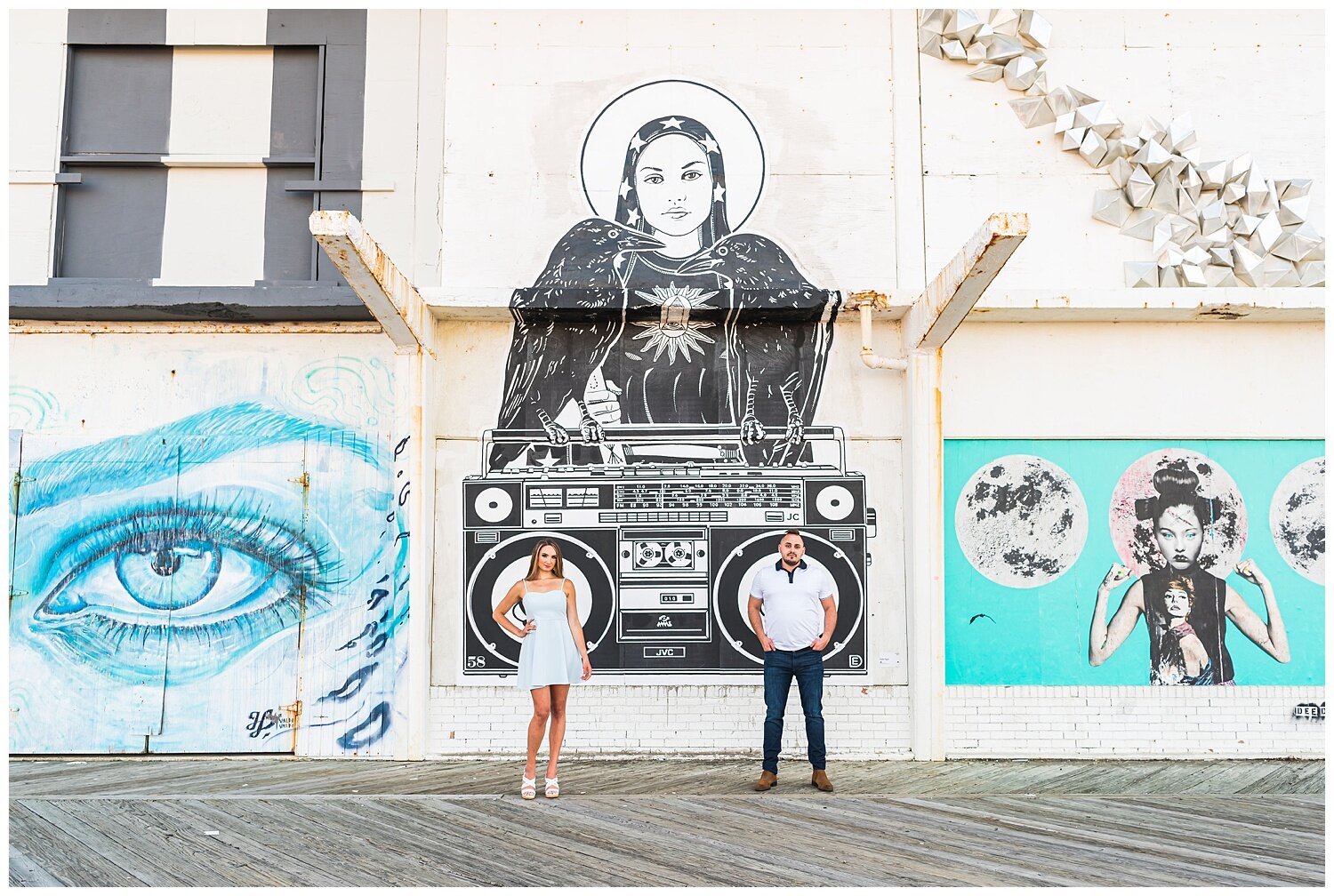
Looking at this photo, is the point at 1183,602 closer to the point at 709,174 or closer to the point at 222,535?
the point at 709,174

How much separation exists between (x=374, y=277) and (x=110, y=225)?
9.69 ft

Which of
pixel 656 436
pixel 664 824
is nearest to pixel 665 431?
pixel 656 436

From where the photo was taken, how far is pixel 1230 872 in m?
4.80

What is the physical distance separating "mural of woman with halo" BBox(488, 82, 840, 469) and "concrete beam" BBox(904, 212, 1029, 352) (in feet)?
2.25

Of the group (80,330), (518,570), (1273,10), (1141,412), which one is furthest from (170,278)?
(1273,10)

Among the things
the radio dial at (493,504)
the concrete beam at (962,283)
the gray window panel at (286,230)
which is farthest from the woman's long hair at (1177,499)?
the gray window panel at (286,230)

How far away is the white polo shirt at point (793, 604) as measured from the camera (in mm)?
6543

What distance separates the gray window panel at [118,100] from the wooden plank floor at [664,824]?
4.78 meters

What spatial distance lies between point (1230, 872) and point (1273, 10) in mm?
6931

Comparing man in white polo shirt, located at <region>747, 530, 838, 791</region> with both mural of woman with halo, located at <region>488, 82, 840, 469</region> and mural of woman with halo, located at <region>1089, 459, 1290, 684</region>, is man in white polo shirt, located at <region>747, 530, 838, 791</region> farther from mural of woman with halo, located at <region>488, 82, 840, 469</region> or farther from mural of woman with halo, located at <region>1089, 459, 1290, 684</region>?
mural of woman with halo, located at <region>1089, 459, 1290, 684</region>

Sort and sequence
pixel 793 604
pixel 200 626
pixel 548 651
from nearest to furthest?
pixel 548 651 < pixel 793 604 < pixel 200 626

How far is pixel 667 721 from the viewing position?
7.69 meters

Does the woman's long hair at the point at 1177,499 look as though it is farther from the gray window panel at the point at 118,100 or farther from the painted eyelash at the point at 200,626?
the gray window panel at the point at 118,100

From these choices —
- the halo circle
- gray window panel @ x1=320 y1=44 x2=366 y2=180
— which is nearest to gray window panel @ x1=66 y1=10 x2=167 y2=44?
gray window panel @ x1=320 y1=44 x2=366 y2=180
